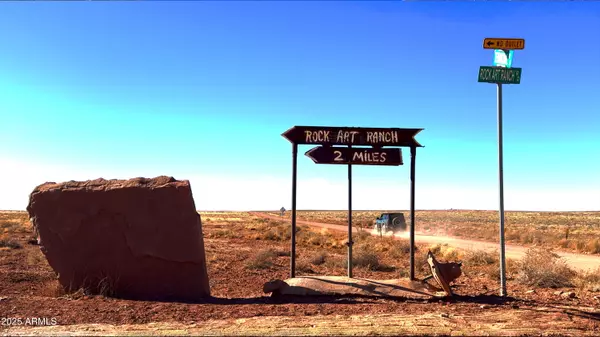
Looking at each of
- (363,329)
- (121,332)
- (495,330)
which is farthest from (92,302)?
(495,330)

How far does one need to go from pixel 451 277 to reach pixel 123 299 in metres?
6.87

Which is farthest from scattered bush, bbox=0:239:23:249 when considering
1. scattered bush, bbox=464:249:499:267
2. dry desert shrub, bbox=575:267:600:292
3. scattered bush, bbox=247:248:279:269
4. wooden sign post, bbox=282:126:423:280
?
dry desert shrub, bbox=575:267:600:292

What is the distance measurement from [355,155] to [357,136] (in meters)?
0.46

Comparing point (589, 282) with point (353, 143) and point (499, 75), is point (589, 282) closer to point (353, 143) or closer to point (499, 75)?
point (499, 75)

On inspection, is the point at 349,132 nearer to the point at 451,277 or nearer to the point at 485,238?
the point at 451,277

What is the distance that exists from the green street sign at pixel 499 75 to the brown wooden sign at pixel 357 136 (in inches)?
71.5

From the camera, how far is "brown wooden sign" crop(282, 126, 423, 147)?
10133 mm

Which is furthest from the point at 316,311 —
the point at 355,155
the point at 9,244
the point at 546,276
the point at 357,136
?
the point at 9,244

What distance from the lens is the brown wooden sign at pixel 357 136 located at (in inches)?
399

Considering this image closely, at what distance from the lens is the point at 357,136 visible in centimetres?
1020

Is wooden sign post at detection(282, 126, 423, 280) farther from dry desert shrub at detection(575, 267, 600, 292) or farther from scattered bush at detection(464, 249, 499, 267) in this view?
scattered bush at detection(464, 249, 499, 267)

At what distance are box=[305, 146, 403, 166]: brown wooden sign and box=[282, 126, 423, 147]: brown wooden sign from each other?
16 cm

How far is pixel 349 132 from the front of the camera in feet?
33.4

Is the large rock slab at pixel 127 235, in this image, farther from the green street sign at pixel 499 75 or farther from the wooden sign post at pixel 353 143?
the green street sign at pixel 499 75
